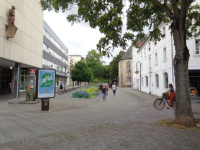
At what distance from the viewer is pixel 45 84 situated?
1051 centimetres

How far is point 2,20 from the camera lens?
14445 mm

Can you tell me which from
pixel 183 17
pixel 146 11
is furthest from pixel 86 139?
pixel 146 11

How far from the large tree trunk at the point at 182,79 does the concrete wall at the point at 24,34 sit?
13.8 m

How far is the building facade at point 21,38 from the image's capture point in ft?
48.6

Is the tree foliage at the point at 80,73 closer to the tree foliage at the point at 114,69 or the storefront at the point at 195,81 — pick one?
the storefront at the point at 195,81

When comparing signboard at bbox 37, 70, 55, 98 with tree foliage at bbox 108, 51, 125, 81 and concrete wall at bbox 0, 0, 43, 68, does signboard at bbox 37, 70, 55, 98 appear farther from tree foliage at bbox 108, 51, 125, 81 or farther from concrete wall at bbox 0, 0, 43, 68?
tree foliage at bbox 108, 51, 125, 81

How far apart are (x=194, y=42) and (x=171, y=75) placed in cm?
392

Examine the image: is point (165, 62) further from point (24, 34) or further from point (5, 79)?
point (5, 79)

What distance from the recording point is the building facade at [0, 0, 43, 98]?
14828 millimetres

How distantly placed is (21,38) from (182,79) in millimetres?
16500

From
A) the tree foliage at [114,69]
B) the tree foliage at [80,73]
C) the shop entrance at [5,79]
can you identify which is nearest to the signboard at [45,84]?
the tree foliage at [80,73]

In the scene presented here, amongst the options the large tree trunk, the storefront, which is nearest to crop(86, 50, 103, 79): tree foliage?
the storefront

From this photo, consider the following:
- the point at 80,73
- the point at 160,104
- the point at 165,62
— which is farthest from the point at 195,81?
the point at 80,73

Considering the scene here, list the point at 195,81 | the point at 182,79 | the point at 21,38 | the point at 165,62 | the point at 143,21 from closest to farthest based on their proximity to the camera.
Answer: the point at 182,79 → the point at 143,21 → the point at 195,81 → the point at 21,38 → the point at 165,62
